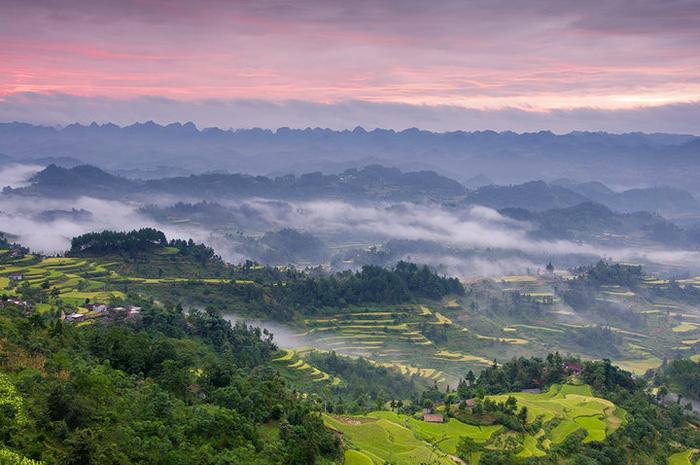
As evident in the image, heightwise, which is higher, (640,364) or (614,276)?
(614,276)

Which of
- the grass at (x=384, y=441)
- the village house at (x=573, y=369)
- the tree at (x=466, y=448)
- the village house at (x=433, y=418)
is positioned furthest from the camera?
the village house at (x=573, y=369)

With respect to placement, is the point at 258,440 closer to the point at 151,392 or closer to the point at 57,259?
the point at 151,392

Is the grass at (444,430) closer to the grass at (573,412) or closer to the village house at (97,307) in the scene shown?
the grass at (573,412)

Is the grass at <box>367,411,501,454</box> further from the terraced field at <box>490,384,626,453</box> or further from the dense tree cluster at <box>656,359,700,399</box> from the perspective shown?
the dense tree cluster at <box>656,359,700,399</box>

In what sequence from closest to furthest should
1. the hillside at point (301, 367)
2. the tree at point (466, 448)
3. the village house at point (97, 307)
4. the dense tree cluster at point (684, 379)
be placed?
the hillside at point (301, 367) → the tree at point (466, 448) → the village house at point (97, 307) → the dense tree cluster at point (684, 379)

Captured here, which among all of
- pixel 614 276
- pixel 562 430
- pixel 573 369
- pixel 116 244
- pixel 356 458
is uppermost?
pixel 356 458

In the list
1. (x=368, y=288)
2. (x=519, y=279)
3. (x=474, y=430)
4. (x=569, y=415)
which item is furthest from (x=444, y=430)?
(x=519, y=279)

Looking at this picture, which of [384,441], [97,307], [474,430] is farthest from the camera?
[97,307]

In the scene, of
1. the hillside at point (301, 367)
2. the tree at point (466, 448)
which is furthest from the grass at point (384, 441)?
the tree at point (466, 448)

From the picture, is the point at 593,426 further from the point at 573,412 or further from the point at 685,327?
the point at 685,327

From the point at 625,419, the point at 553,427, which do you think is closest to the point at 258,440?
the point at 553,427

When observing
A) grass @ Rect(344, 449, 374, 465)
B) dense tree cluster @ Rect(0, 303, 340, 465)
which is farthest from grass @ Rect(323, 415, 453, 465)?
dense tree cluster @ Rect(0, 303, 340, 465)
